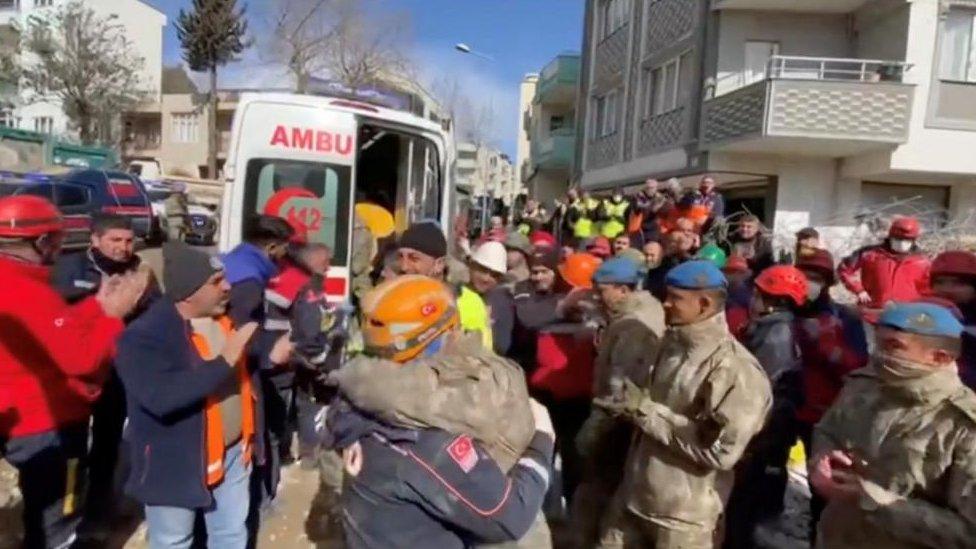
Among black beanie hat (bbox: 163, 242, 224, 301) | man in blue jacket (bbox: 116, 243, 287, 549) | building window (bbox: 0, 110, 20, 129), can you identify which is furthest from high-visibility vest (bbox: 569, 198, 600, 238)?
building window (bbox: 0, 110, 20, 129)

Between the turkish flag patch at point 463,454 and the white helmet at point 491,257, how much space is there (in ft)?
9.36

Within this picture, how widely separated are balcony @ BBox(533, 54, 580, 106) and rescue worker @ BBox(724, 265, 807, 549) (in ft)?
85.9

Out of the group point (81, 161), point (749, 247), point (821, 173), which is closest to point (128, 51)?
point (81, 161)

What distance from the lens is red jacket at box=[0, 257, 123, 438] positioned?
3.01 meters

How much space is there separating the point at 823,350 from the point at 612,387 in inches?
47.6

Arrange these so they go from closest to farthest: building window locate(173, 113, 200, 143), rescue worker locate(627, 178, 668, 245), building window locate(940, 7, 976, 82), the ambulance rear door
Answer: the ambulance rear door → rescue worker locate(627, 178, 668, 245) → building window locate(940, 7, 976, 82) → building window locate(173, 113, 200, 143)

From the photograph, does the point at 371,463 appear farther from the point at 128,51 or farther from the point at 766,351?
the point at 128,51

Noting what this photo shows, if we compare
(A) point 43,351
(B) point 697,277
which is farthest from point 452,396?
(A) point 43,351

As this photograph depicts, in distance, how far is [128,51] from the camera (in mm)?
42938

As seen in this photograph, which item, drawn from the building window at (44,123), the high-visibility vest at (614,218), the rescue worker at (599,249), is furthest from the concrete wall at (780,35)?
the building window at (44,123)

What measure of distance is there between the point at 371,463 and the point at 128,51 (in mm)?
47008

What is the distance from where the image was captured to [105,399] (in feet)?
14.5

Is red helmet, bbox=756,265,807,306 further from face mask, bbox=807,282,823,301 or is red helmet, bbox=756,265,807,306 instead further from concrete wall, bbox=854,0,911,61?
concrete wall, bbox=854,0,911,61

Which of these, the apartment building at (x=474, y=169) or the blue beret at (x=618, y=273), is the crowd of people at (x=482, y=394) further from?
the apartment building at (x=474, y=169)
